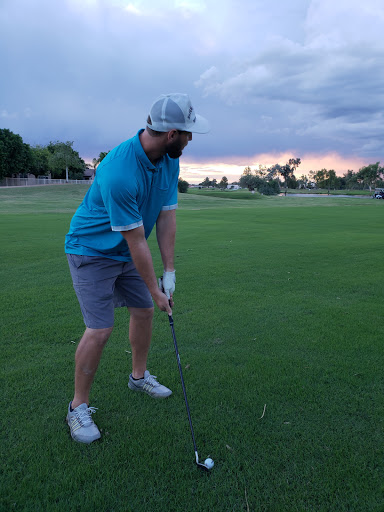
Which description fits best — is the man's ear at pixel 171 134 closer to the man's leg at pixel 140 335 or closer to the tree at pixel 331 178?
the man's leg at pixel 140 335

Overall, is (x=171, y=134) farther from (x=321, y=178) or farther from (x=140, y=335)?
(x=321, y=178)

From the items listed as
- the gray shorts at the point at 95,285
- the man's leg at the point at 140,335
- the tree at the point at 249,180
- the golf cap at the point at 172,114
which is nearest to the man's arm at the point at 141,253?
the gray shorts at the point at 95,285

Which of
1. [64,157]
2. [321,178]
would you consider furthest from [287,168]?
[64,157]

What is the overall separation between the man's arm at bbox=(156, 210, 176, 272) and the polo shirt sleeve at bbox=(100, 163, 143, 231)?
0.71 m

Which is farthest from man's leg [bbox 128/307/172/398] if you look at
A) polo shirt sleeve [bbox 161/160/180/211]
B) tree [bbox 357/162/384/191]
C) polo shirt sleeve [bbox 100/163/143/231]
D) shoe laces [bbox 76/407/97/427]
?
tree [bbox 357/162/384/191]

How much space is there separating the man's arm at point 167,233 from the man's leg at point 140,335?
43cm

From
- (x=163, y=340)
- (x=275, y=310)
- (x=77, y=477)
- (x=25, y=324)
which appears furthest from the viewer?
(x=275, y=310)

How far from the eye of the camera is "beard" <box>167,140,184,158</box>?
2761mm

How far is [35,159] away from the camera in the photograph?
78062 mm

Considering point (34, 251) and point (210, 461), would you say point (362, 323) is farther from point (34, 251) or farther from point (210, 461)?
point (34, 251)

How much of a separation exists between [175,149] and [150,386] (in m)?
1.95

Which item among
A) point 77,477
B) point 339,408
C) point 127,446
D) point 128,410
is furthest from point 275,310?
point 77,477

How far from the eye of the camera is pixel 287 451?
272 centimetres

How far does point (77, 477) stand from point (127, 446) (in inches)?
15.6
